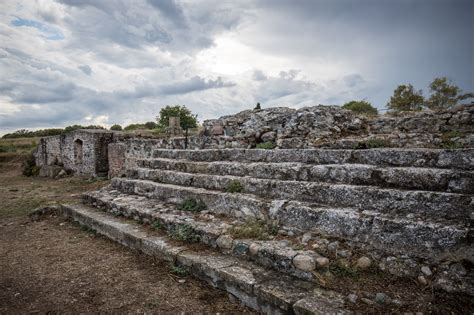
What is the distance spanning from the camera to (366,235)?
2803 mm

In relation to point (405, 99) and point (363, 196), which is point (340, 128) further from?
point (405, 99)

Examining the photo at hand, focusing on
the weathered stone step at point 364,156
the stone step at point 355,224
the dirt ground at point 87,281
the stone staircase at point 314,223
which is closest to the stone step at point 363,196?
the stone staircase at point 314,223

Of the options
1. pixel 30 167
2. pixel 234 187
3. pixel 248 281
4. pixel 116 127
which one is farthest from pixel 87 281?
pixel 116 127

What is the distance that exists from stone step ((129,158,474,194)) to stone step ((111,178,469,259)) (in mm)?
488

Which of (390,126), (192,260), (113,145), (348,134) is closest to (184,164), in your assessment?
(192,260)

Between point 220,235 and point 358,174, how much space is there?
185 cm

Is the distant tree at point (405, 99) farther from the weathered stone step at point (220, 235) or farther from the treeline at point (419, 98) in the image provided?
the weathered stone step at point (220, 235)

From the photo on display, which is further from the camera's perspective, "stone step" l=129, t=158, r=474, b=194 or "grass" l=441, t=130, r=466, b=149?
"grass" l=441, t=130, r=466, b=149

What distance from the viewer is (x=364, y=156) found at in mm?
3793

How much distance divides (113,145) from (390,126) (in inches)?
432

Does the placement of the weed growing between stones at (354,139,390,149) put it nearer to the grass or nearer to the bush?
the grass

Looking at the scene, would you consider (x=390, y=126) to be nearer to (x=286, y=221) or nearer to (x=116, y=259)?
(x=286, y=221)

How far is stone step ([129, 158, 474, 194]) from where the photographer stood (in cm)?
279

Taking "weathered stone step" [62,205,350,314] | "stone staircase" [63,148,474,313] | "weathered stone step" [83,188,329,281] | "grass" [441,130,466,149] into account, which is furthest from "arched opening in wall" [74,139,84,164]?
"grass" [441,130,466,149]
